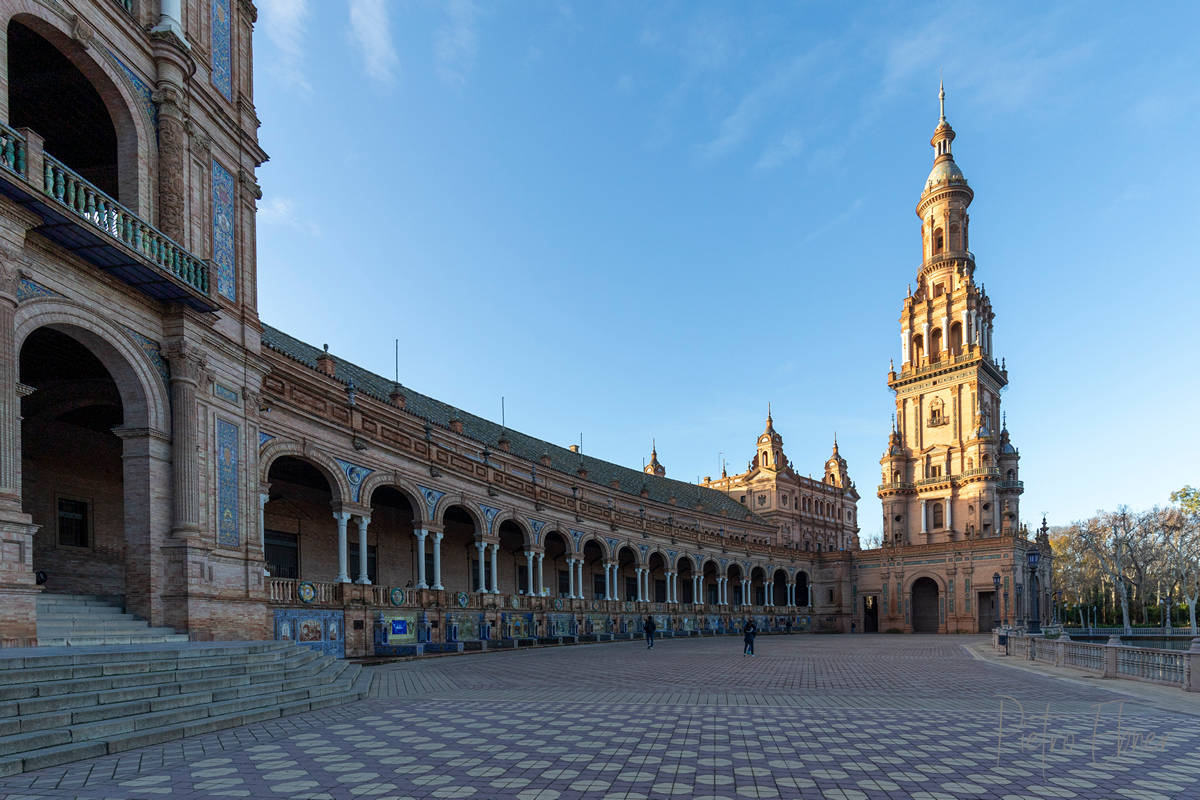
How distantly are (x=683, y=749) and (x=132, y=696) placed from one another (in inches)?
272

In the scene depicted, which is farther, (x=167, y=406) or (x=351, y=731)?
(x=167, y=406)

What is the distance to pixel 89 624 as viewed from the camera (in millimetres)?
A: 13750

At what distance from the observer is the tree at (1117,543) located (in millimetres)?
51750

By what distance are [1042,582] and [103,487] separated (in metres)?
67.3

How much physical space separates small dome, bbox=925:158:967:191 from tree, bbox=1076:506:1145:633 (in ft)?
108

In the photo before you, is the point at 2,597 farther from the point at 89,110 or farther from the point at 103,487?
the point at 89,110

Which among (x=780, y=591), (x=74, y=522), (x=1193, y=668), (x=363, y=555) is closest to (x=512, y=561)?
(x=363, y=555)

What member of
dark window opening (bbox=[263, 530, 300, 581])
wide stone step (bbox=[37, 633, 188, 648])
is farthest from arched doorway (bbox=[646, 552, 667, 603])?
wide stone step (bbox=[37, 633, 188, 648])

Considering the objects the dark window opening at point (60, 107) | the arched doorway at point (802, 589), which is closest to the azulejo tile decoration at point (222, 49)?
the dark window opening at point (60, 107)

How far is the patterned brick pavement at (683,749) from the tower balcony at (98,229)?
8.72m

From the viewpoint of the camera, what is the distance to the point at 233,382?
1794 cm

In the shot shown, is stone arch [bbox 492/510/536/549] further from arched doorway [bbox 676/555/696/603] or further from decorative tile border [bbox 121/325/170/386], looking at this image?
arched doorway [bbox 676/555/696/603]

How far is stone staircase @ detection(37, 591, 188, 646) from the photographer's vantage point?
42.0 ft

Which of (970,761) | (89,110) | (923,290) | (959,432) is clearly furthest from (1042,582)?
(89,110)
